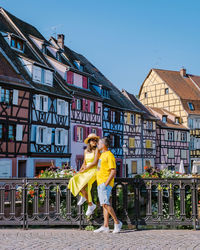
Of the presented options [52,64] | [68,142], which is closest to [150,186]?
[68,142]

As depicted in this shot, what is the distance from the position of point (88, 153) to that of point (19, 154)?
15283 mm

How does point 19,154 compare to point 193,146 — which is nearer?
point 19,154

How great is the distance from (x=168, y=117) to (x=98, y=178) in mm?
38182

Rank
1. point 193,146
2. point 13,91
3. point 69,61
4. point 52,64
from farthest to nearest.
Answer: point 193,146, point 69,61, point 52,64, point 13,91

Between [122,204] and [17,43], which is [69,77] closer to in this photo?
[17,43]

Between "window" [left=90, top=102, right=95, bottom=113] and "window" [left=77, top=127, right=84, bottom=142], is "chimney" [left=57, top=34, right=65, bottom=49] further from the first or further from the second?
"window" [left=77, top=127, right=84, bottom=142]

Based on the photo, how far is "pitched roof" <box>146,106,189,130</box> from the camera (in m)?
42.0

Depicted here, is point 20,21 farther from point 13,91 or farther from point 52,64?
point 13,91

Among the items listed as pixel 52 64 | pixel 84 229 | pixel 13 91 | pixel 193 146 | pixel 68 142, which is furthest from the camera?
pixel 193 146

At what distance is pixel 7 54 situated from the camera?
22594 millimetres

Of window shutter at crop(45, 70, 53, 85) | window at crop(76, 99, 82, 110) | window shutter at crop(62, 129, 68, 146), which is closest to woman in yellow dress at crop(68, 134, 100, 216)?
window shutter at crop(45, 70, 53, 85)

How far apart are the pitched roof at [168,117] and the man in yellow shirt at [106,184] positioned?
35.3 metres

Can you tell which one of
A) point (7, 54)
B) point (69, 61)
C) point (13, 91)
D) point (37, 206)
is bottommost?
point (37, 206)

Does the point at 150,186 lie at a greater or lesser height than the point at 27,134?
lesser
